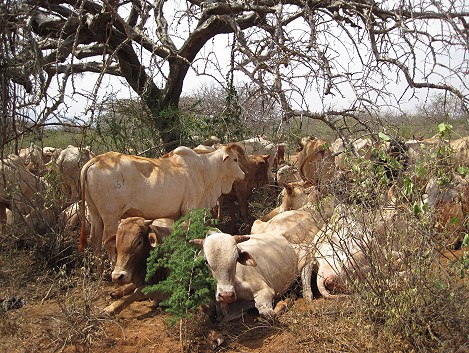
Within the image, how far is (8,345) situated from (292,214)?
3.77 m

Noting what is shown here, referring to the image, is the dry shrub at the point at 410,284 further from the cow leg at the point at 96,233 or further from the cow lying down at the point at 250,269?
the cow leg at the point at 96,233

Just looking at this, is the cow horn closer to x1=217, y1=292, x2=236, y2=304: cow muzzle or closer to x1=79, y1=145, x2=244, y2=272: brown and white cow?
x1=217, y1=292, x2=236, y2=304: cow muzzle

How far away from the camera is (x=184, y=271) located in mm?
5180

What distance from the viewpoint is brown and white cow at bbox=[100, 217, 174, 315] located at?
227 inches

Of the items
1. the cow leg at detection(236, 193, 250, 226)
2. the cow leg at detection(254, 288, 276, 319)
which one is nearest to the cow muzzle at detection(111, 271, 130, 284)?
the cow leg at detection(254, 288, 276, 319)

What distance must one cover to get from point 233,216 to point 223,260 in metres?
4.33

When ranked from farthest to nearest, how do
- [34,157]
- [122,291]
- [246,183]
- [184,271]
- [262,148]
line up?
[34,157] → [262,148] → [246,183] → [122,291] → [184,271]

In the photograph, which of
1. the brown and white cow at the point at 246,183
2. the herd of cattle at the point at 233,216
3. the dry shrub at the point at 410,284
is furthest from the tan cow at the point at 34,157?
the dry shrub at the point at 410,284

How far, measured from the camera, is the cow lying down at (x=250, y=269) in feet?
17.1

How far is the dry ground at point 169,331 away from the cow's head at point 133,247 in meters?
0.38

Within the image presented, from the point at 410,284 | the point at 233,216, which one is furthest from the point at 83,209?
the point at 410,284

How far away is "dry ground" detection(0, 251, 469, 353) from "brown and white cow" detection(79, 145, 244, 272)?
109 centimetres

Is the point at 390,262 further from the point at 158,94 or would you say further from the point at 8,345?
the point at 158,94

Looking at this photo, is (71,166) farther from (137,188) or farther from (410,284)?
(410,284)
